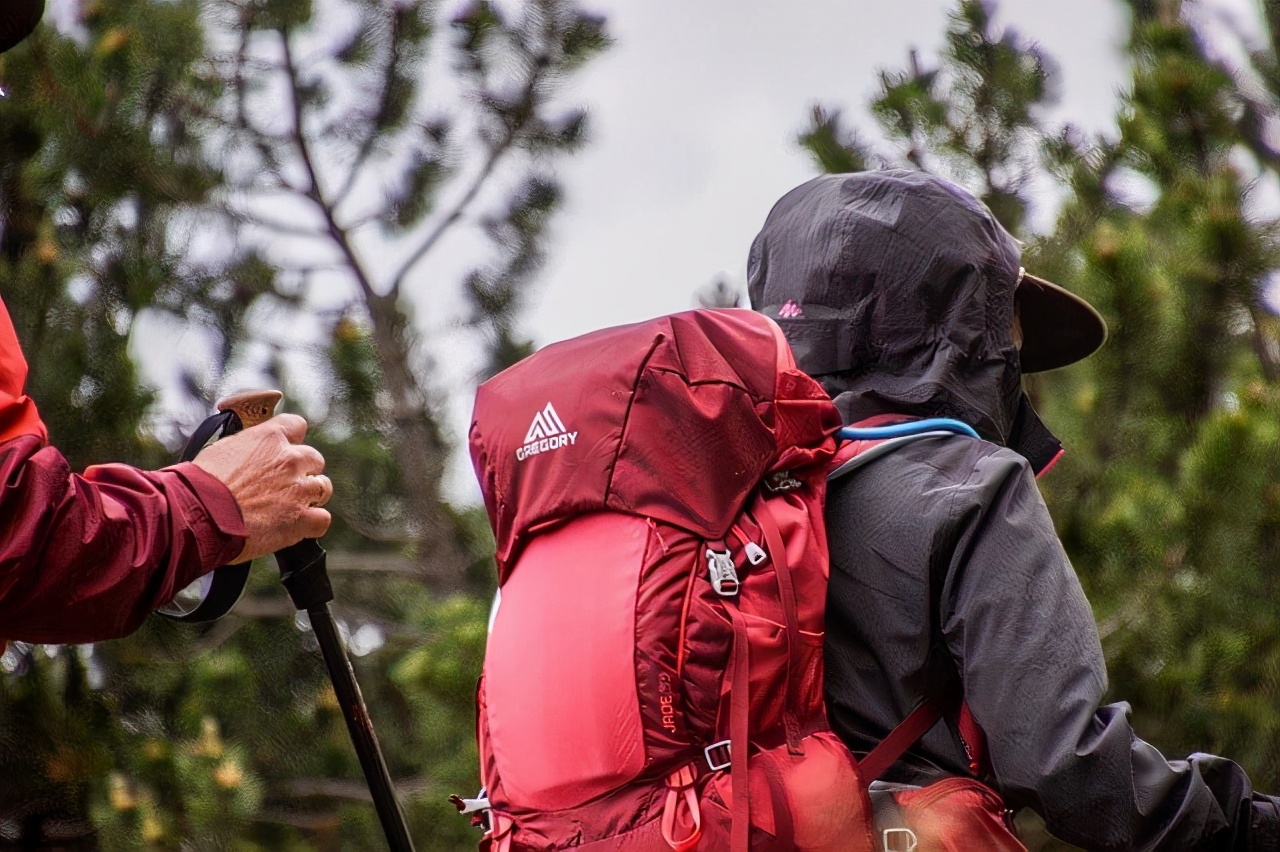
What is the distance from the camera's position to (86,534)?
A: 1.58m

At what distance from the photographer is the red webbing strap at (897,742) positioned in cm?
163

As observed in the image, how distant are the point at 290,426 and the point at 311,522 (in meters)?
0.14

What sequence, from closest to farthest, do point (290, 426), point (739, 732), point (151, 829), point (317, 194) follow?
point (739, 732) → point (290, 426) → point (151, 829) → point (317, 194)

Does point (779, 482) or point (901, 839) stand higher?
point (779, 482)

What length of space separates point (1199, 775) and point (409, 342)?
4.61 metres

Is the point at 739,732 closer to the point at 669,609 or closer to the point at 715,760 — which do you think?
the point at 715,760

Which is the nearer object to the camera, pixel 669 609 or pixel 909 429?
pixel 669 609

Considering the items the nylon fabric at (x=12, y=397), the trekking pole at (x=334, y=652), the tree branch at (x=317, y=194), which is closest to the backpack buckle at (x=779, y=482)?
the trekking pole at (x=334, y=652)

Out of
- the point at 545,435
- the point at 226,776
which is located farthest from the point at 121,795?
the point at 545,435

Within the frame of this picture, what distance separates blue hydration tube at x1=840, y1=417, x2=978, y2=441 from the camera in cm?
179

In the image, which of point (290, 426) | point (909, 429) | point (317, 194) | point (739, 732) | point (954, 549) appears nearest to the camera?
point (739, 732)

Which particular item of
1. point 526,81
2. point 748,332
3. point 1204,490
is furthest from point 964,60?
point 748,332

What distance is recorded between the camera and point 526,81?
5.93 meters

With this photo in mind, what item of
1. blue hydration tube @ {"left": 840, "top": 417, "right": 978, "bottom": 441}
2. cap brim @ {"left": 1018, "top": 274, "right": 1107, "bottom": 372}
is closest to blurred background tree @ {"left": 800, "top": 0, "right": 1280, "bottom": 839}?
cap brim @ {"left": 1018, "top": 274, "right": 1107, "bottom": 372}
